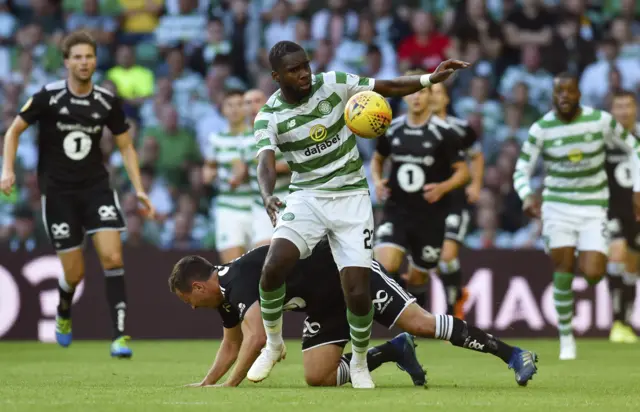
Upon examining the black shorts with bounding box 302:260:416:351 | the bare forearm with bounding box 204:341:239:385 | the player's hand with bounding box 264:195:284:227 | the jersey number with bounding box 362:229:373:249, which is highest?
the player's hand with bounding box 264:195:284:227

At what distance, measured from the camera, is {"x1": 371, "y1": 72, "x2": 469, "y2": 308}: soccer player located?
1232cm

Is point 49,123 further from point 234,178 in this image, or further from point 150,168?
point 150,168

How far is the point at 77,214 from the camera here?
1142 cm

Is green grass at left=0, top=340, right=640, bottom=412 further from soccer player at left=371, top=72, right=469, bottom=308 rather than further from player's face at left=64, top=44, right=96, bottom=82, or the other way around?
player's face at left=64, top=44, right=96, bottom=82

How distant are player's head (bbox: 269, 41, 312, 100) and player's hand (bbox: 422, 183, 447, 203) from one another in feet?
13.6

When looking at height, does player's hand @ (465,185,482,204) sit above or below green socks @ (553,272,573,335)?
above

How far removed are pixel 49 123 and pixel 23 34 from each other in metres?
6.58

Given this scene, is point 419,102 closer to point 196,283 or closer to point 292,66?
point 292,66

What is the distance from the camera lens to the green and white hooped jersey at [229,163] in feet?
46.6

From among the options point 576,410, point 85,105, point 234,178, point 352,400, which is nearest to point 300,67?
point 352,400

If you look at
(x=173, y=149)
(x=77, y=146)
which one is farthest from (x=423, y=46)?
(x=77, y=146)

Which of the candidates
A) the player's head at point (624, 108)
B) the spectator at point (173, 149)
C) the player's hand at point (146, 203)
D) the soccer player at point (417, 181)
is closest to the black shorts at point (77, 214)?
the player's hand at point (146, 203)

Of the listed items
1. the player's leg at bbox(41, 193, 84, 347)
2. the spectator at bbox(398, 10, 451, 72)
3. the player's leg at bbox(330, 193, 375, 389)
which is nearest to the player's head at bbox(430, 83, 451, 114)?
the player's leg at bbox(41, 193, 84, 347)

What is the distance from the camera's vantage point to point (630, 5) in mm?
18000
